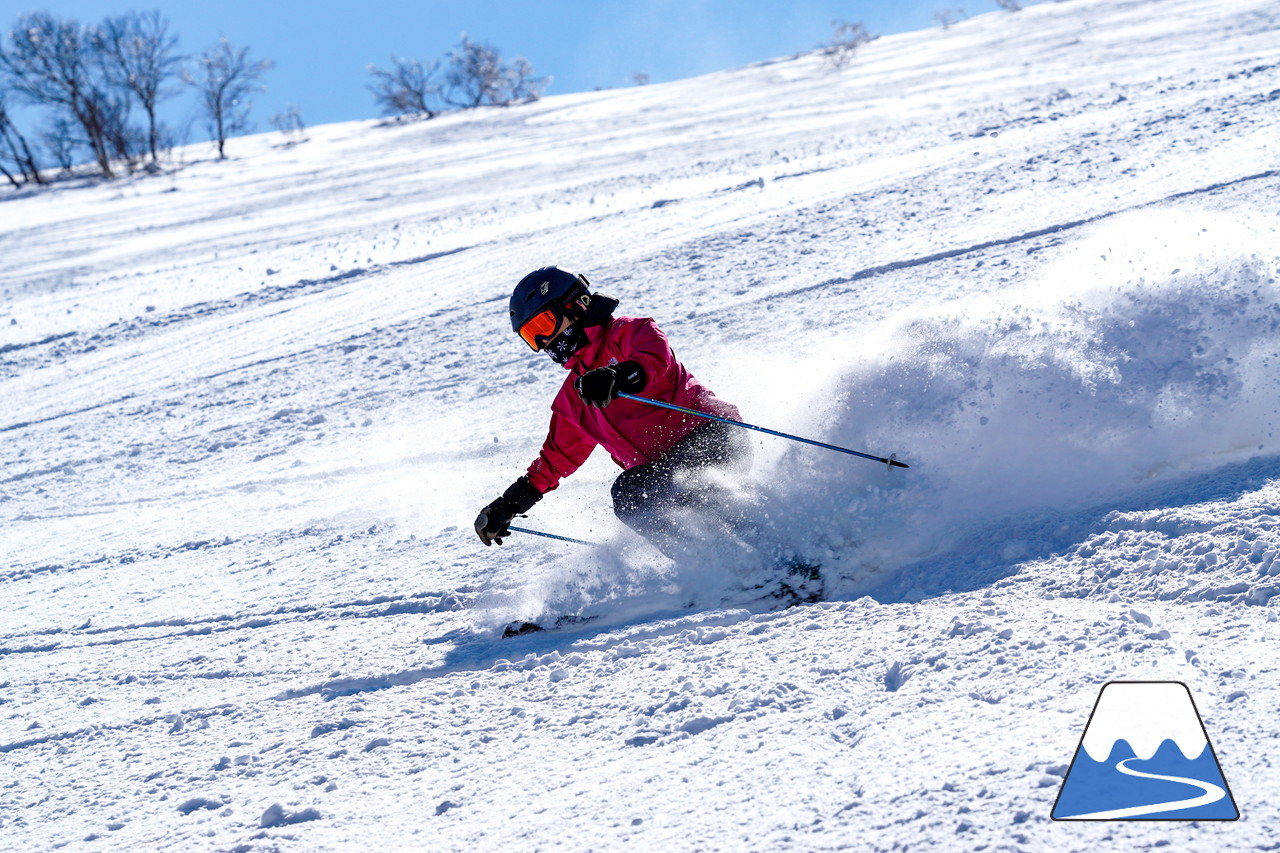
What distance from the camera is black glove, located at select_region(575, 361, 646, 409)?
3.63 metres

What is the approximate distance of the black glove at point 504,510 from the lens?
4.10 meters

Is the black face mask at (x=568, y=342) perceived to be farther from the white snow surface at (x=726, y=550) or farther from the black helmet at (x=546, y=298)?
the white snow surface at (x=726, y=550)

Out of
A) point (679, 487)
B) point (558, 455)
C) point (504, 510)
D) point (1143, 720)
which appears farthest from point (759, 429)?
point (1143, 720)

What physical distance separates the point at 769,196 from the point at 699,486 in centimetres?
788

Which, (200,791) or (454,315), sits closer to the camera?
(200,791)

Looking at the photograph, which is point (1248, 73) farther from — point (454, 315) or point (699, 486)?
point (699, 486)

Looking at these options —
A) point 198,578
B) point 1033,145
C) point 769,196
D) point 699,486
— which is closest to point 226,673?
point 198,578

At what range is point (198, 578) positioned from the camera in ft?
16.9

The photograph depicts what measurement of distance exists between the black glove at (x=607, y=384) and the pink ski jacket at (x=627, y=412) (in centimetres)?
15

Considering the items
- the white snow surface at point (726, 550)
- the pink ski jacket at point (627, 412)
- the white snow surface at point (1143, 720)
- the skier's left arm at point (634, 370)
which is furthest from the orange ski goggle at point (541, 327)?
the white snow surface at point (1143, 720)

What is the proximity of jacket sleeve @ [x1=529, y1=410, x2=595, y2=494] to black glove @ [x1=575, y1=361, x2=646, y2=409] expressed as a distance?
49 cm

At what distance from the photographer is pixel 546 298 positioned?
4.02 meters

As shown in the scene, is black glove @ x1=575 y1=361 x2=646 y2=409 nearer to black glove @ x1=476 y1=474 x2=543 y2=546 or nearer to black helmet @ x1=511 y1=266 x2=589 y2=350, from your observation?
black helmet @ x1=511 y1=266 x2=589 y2=350

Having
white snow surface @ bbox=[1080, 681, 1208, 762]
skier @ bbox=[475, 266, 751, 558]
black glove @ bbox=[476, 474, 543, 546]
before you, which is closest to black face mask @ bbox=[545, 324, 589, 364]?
skier @ bbox=[475, 266, 751, 558]
